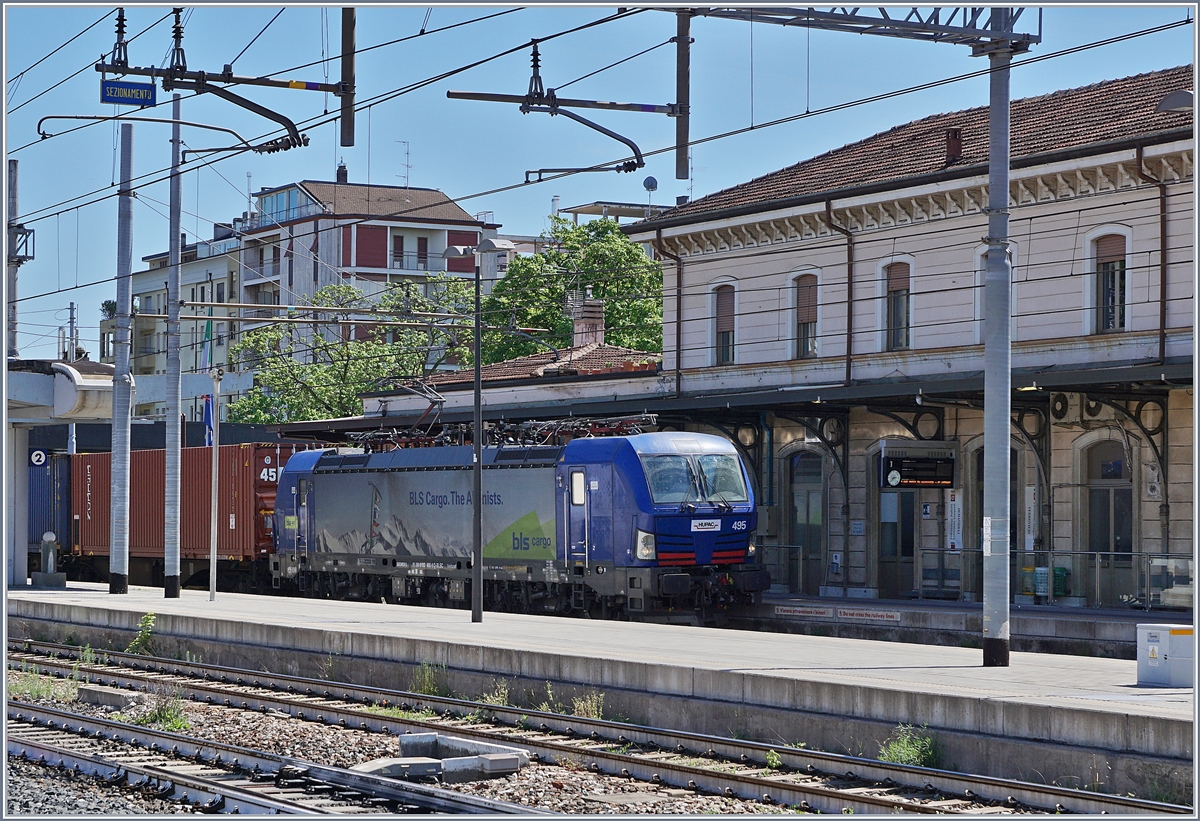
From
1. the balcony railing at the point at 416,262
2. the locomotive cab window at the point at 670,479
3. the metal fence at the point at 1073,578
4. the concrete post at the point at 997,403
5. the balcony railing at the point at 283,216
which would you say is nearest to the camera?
the concrete post at the point at 997,403

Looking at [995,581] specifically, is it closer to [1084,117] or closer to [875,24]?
[875,24]

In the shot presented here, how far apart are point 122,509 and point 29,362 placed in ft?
13.5

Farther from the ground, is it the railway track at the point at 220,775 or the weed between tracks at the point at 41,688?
the railway track at the point at 220,775

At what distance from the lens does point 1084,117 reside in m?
30.6

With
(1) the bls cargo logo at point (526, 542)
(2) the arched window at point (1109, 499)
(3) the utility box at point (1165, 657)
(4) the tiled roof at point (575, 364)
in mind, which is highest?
(4) the tiled roof at point (575, 364)

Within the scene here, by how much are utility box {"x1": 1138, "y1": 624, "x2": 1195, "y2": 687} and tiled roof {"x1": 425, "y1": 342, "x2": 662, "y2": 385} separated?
27.1 metres

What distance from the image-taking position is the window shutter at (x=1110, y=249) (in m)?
28.0

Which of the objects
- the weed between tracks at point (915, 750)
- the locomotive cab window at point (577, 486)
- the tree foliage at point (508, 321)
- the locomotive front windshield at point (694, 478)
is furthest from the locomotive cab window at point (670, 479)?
the tree foliage at point (508, 321)

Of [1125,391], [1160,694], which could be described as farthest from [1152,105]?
[1160,694]

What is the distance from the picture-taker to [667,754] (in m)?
14.9

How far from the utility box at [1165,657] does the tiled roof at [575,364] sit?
27.1 m

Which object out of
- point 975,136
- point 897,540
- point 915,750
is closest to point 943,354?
point 897,540

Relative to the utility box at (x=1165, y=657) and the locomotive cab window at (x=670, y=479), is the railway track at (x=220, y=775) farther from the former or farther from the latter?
the locomotive cab window at (x=670, y=479)

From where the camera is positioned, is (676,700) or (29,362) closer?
(676,700)
